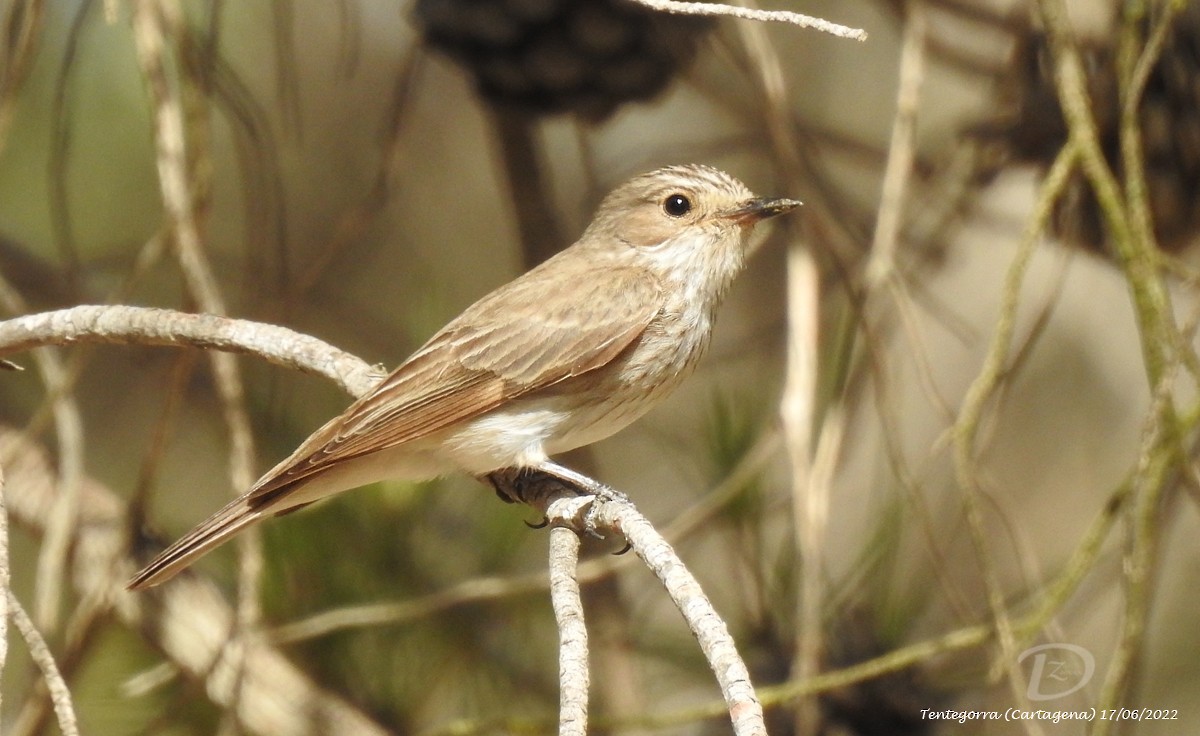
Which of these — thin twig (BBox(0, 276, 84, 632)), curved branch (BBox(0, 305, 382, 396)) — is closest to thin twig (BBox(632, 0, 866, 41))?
curved branch (BBox(0, 305, 382, 396))

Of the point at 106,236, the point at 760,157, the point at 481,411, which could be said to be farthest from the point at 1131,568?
the point at 106,236

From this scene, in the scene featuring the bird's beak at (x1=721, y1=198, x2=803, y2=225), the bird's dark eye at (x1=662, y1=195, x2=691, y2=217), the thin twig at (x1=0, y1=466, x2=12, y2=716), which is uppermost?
the bird's dark eye at (x1=662, y1=195, x2=691, y2=217)

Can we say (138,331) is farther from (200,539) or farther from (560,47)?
(560,47)

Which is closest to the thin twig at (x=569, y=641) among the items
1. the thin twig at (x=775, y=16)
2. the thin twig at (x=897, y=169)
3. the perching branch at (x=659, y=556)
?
the perching branch at (x=659, y=556)

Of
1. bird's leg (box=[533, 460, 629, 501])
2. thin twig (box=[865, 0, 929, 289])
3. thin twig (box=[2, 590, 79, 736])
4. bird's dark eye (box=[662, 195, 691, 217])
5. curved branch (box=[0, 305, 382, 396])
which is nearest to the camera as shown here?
thin twig (box=[2, 590, 79, 736])

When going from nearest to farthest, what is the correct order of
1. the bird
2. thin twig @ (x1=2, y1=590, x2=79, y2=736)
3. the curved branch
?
thin twig @ (x1=2, y1=590, x2=79, y2=736), the curved branch, the bird

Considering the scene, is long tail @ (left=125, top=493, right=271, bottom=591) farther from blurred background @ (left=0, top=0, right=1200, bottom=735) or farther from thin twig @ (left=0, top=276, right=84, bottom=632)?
thin twig @ (left=0, top=276, right=84, bottom=632)

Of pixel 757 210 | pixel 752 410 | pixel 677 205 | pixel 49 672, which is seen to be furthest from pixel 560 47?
pixel 49 672

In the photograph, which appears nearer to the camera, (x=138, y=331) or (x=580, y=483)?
(x=138, y=331)
